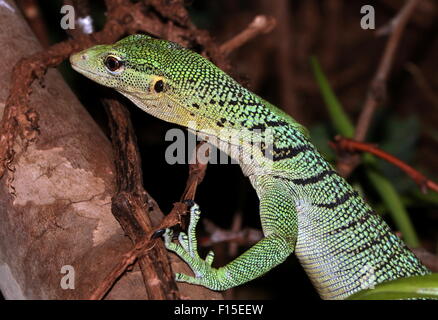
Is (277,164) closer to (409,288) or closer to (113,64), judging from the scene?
(113,64)

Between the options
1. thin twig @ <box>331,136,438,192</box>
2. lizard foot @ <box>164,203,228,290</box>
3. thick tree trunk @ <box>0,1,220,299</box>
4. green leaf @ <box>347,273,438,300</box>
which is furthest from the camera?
thin twig @ <box>331,136,438,192</box>

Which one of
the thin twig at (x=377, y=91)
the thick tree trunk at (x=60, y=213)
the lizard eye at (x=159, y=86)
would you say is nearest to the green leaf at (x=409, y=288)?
the thick tree trunk at (x=60, y=213)

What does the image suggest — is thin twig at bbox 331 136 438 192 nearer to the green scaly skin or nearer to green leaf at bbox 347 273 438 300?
the green scaly skin

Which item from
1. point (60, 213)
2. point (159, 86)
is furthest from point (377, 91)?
point (60, 213)

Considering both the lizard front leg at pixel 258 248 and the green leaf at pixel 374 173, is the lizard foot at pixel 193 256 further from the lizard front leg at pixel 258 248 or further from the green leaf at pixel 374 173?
the green leaf at pixel 374 173

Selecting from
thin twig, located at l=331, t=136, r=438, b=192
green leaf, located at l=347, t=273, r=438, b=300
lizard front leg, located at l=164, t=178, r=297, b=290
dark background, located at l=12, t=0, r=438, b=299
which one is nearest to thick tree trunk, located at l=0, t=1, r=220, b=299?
lizard front leg, located at l=164, t=178, r=297, b=290
